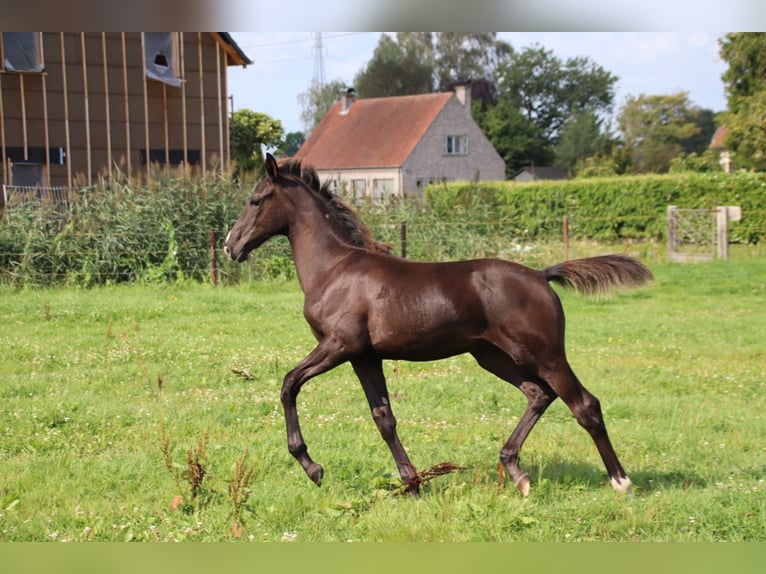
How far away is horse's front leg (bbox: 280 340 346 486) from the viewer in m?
5.15

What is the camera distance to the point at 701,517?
4762 mm

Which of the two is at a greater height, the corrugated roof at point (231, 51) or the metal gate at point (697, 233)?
the corrugated roof at point (231, 51)

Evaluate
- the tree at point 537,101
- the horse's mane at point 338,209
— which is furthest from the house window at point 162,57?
the tree at point 537,101

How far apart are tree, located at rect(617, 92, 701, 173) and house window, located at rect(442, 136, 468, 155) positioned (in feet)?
60.8

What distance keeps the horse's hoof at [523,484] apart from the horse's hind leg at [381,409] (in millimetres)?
653

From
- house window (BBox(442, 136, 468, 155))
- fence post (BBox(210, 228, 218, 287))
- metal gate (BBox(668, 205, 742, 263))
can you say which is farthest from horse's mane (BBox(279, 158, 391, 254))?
house window (BBox(442, 136, 468, 155))

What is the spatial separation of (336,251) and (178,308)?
7685mm

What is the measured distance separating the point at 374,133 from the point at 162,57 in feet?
71.3

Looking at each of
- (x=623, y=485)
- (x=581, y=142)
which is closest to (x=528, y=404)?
(x=623, y=485)

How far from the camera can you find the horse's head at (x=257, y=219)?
222 inches

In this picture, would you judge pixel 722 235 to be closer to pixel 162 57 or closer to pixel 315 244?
pixel 162 57

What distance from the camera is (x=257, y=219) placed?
5.66m

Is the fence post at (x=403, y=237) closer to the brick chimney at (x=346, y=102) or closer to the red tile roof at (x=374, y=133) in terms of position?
the red tile roof at (x=374, y=133)

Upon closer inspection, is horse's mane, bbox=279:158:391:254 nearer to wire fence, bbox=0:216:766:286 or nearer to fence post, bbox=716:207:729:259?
wire fence, bbox=0:216:766:286
